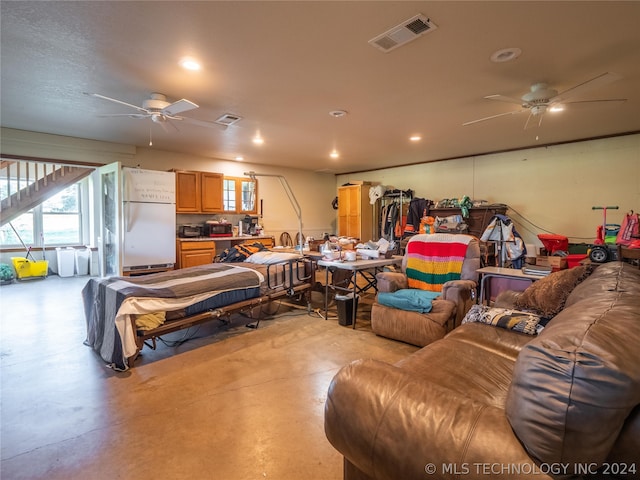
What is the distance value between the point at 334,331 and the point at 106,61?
3337 mm

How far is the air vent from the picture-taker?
387cm

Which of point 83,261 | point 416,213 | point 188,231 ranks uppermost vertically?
point 416,213

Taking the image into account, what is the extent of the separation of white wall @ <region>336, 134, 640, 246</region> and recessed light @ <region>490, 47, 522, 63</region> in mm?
3765

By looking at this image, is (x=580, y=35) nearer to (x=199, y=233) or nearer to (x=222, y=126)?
(x=222, y=126)

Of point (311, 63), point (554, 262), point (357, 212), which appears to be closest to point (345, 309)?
point (554, 262)

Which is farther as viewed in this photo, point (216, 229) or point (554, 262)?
point (216, 229)

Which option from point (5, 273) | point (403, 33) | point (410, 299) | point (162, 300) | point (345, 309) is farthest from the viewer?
point (5, 273)

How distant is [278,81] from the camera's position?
292 centimetres

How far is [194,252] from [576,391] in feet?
19.1

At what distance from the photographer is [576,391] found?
0.83 metres

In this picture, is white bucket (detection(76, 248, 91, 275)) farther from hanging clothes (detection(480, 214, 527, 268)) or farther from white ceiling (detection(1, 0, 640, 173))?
hanging clothes (detection(480, 214, 527, 268))

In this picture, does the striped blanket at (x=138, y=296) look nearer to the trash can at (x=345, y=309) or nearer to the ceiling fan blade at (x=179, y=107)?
the trash can at (x=345, y=309)

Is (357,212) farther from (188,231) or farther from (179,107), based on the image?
(179,107)

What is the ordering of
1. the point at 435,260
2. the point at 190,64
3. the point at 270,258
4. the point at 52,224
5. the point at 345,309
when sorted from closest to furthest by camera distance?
the point at 190,64, the point at 435,260, the point at 345,309, the point at 270,258, the point at 52,224
